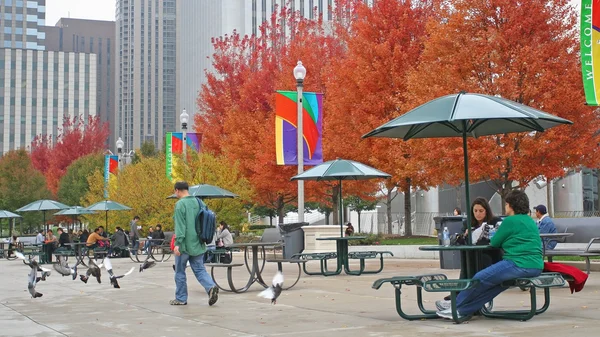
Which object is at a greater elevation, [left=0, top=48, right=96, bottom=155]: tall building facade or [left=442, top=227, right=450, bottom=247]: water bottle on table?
[left=0, top=48, right=96, bottom=155]: tall building facade

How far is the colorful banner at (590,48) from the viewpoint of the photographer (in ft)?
44.9

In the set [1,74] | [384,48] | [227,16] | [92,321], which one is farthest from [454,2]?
[1,74]

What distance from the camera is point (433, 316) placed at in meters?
9.00

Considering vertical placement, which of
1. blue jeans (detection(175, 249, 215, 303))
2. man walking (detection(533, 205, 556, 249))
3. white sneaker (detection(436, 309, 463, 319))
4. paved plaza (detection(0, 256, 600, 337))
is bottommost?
paved plaza (detection(0, 256, 600, 337))

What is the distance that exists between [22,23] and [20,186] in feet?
420

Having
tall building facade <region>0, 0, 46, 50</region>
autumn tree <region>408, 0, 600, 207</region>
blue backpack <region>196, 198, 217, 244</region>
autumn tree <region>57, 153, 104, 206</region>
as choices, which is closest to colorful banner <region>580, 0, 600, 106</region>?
blue backpack <region>196, 198, 217, 244</region>

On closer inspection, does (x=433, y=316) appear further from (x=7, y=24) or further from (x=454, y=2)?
(x=7, y=24)

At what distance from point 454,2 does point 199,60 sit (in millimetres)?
87685

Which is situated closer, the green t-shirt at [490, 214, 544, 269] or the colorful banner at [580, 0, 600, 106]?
the green t-shirt at [490, 214, 544, 269]

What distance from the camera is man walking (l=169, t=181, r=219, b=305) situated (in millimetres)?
11156

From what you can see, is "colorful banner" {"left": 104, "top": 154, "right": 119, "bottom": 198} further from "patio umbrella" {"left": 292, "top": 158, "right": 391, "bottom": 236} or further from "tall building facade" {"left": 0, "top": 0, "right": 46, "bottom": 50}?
"tall building facade" {"left": 0, "top": 0, "right": 46, "bottom": 50}

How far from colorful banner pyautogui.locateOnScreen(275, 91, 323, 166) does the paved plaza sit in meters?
8.40

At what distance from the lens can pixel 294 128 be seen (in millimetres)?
23094

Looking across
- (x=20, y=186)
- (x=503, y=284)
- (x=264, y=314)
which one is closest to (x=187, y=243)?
(x=264, y=314)
